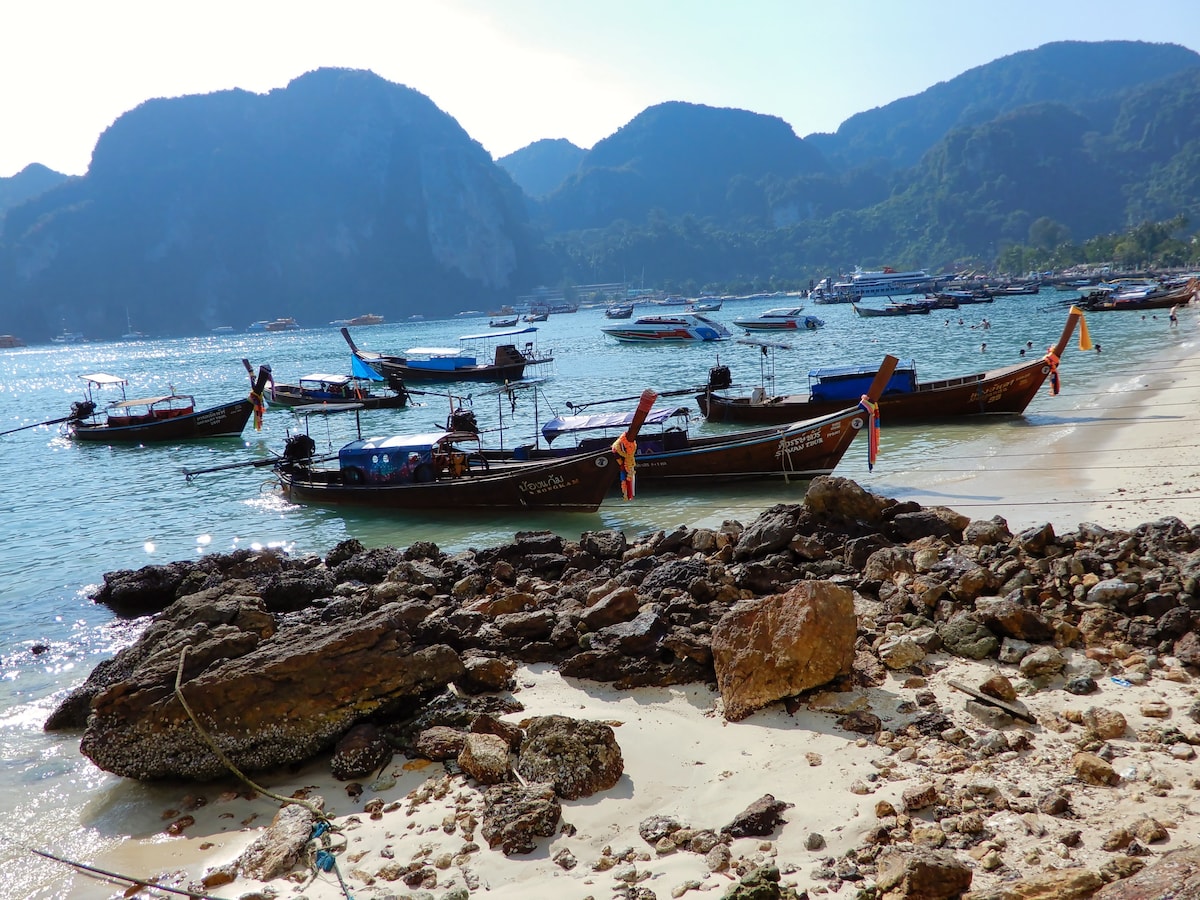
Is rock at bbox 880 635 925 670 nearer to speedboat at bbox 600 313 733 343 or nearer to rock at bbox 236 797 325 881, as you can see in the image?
rock at bbox 236 797 325 881

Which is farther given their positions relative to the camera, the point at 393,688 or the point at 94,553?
the point at 94,553

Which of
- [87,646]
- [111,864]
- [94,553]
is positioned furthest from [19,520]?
[111,864]

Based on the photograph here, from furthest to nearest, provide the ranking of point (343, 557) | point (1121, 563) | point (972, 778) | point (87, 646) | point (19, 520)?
point (19, 520), point (343, 557), point (87, 646), point (1121, 563), point (972, 778)

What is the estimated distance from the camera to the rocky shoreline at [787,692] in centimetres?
522

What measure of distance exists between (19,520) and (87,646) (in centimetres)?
1392

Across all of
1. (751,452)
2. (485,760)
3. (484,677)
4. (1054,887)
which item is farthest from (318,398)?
(1054,887)

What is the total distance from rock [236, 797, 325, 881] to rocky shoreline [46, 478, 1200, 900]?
2 cm

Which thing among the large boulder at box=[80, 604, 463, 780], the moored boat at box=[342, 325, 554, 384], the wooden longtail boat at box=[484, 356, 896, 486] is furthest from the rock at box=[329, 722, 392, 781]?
the moored boat at box=[342, 325, 554, 384]

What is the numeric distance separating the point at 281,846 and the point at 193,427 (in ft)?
113

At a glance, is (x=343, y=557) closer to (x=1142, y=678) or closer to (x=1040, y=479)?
(x=1142, y=678)

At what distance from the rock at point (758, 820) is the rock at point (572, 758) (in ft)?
3.71

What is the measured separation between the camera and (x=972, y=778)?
19.0 feet

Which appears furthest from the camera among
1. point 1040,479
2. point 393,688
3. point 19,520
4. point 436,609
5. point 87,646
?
point 19,520

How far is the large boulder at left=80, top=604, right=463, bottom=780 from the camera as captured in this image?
740 cm
